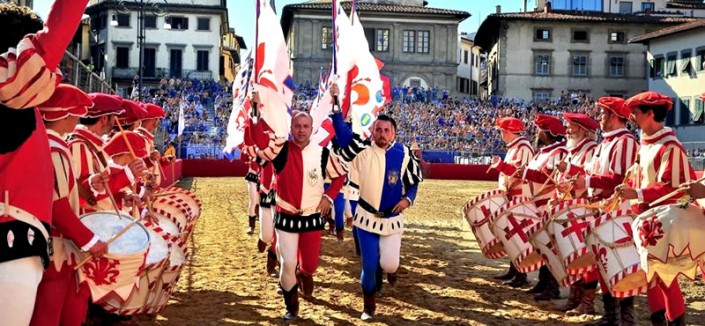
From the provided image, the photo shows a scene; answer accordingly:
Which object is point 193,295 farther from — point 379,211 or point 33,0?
point 33,0

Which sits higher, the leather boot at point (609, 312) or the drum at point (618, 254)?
the drum at point (618, 254)

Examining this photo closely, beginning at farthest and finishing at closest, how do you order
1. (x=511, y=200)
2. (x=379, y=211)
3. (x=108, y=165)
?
1. (x=511, y=200)
2. (x=379, y=211)
3. (x=108, y=165)

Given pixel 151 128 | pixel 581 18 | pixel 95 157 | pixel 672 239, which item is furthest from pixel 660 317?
pixel 581 18

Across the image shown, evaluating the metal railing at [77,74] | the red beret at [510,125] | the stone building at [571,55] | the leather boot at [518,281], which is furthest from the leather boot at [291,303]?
the stone building at [571,55]

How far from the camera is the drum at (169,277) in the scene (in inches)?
216

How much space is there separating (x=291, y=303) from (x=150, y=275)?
195 cm

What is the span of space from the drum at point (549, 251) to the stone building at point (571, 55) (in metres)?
47.9

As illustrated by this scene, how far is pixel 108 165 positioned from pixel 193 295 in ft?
9.08

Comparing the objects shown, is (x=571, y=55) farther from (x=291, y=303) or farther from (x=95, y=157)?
(x=95, y=157)

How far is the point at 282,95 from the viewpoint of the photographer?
689 cm

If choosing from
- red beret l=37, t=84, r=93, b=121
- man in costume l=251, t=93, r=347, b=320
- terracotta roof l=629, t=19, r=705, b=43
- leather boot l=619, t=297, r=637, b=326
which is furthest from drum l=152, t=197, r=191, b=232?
terracotta roof l=629, t=19, r=705, b=43

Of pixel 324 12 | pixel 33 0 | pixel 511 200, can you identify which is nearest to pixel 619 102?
pixel 511 200

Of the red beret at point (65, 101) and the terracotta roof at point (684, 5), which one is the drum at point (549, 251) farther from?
the terracotta roof at point (684, 5)

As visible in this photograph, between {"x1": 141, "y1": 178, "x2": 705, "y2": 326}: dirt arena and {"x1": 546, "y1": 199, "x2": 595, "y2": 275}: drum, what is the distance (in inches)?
25.3
